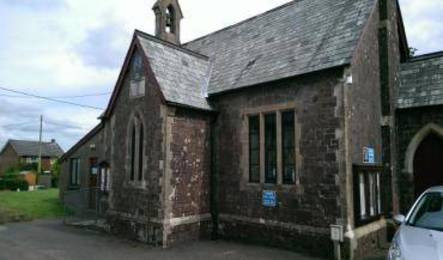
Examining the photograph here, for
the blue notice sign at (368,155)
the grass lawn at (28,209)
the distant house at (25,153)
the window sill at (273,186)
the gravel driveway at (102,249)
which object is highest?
the distant house at (25,153)

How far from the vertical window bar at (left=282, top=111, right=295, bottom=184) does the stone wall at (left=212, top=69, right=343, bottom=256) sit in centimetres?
29

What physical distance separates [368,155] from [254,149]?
3531 millimetres

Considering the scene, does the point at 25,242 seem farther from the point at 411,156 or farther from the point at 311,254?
the point at 411,156

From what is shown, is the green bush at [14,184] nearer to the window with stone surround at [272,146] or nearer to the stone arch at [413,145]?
the window with stone surround at [272,146]

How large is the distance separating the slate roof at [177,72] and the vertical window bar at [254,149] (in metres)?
1.85

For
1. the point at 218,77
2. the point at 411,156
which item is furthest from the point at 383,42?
the point at 218,77

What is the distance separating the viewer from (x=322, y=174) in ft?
33.6

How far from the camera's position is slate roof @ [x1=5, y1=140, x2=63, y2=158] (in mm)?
64312

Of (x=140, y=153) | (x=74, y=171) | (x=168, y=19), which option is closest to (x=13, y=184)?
(x=74, y=171)

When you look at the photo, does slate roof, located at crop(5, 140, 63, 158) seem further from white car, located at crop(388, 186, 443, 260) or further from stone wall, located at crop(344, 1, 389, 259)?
white car, located at crop(388, 186, 443, 260)

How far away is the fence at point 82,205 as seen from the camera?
17.9m

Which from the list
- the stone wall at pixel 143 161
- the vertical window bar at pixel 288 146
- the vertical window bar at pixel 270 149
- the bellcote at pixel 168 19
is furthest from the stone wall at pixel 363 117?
the bellcote at pixel 168 19

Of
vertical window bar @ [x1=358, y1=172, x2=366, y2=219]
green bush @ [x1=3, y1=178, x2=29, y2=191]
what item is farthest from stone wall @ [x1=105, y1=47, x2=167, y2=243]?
green bush @ [x1=3, y1=178, x2=29, y2=191]

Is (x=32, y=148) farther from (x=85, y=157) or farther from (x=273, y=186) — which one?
(x=273, y=186)
